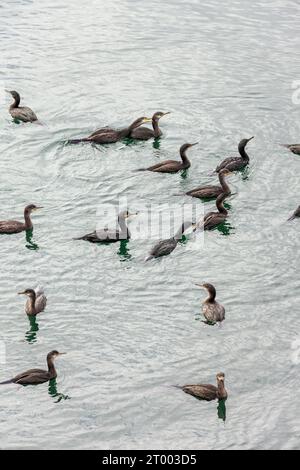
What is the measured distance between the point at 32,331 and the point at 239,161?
885 cm

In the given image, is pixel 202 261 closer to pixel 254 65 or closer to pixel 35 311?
pixel 35 311

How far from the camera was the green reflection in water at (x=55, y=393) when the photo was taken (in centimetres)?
2108

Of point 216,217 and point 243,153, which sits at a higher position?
point 243,153

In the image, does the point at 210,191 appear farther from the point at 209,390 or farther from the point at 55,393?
the point at 55,393

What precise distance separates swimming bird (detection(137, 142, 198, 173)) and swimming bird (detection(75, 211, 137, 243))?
3000 mm

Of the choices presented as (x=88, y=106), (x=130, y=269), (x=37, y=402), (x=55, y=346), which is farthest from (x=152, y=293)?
(x=88, y=106)

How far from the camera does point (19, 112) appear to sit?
104 feet

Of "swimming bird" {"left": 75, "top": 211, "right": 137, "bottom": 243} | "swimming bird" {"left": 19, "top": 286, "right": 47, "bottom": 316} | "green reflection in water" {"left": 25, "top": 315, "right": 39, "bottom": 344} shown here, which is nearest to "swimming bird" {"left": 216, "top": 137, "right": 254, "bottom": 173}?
"swimming bird" {"left": 75, "top": 211, "right": 137, "bottom": 243}

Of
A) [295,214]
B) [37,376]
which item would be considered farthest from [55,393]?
[295,214]

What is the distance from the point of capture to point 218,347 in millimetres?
22578

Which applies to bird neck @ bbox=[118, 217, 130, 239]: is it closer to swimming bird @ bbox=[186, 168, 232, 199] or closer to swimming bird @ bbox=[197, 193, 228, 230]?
swimming bird @ bbox=[197, 193, 228, 230]

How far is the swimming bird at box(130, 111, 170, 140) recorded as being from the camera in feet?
102
